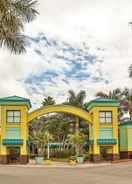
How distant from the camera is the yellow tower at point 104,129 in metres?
50.1

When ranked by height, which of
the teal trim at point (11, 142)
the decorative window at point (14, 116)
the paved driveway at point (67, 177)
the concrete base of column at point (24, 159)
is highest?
the decorative window at point (14, 116)

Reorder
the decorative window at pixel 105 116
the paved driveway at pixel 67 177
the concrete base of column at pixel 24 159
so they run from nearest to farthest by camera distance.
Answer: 1. the paved driveway at pixel 67 177
2. the concrete base of column at pixel 24 159
3. the decorative window at pixel 105 116

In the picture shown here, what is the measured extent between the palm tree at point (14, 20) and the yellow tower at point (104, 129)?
110ft

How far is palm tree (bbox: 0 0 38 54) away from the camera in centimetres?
1741

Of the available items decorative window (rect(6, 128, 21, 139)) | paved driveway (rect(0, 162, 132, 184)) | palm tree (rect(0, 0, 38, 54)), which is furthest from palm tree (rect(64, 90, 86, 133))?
palm tree (rect(0, 0, 38, 54))

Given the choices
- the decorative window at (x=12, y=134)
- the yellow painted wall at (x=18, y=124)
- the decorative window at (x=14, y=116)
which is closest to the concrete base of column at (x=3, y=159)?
the yellow painted wall at (x=18, y=124)

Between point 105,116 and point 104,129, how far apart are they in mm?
1596

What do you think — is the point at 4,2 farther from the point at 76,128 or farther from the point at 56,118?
the point at 56,118

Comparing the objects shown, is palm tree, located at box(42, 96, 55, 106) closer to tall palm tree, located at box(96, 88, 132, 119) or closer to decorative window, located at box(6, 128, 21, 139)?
tall palm tree, located at box(96, 88, 132, 119)

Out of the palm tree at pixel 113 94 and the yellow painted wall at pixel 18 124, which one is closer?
the yellow painted wall at pixel 18 124

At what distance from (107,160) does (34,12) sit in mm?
35746

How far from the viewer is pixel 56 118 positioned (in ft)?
243

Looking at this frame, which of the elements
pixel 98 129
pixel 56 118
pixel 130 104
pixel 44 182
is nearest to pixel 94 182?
pixel 44 182

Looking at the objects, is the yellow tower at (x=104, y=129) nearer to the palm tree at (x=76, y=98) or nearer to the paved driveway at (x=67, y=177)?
the paved driveway at (x=67, y=177)
